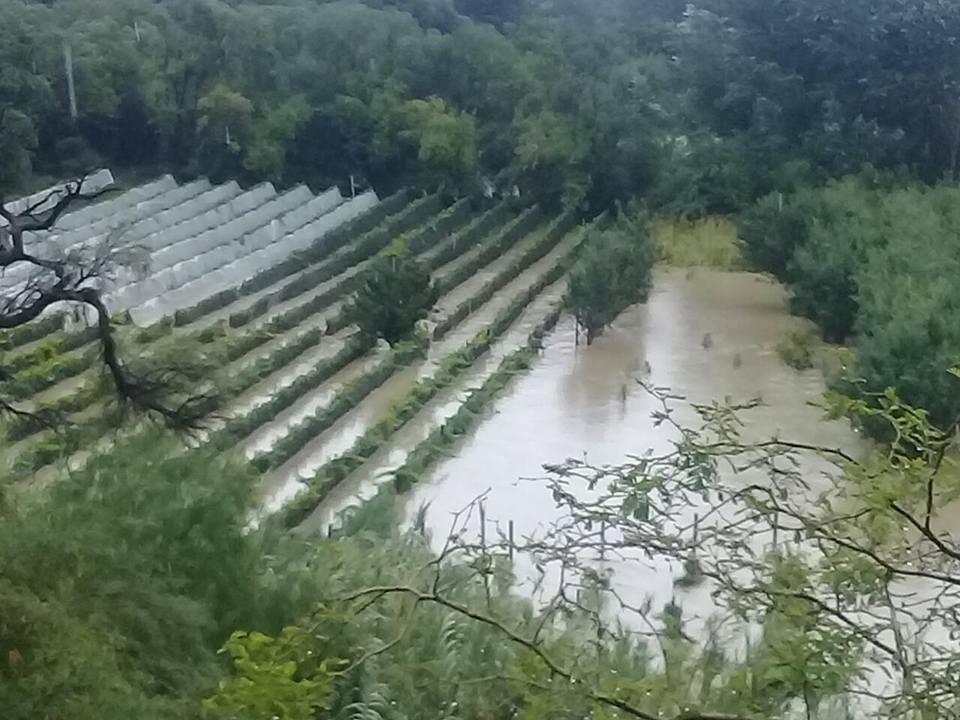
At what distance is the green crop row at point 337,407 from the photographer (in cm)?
1115

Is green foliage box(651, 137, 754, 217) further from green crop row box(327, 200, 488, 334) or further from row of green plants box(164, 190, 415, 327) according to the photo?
row of green plants box(164, 190, 415, 327)

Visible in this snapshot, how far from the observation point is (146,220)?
715 inches

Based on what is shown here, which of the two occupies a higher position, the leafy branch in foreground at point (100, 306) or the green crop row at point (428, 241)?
the leafy branch in foreground at point (100, 306)

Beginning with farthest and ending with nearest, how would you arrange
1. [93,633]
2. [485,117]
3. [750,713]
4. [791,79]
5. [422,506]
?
[485,117] < [791,79] < [422,506] < [93,633] < [750,713]

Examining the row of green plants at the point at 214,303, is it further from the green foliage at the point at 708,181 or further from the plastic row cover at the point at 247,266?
the green foliage at the point at 708,181

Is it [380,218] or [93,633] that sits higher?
[93,633]

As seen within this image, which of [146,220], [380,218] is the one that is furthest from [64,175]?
[380,218]

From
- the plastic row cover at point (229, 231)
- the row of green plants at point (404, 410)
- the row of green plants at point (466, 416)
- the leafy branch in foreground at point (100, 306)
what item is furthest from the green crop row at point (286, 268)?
the leafy branch in foreground at point (100, 306)

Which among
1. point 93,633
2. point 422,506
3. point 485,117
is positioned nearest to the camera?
point 93,633

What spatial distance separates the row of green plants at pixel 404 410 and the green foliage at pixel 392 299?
0.62 metres

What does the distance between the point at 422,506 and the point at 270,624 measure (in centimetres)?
509

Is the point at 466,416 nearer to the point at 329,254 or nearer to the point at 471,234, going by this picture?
the point at 329,254

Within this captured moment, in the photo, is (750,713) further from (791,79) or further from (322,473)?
(791,79)

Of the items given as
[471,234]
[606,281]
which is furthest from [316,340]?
[471,234]
